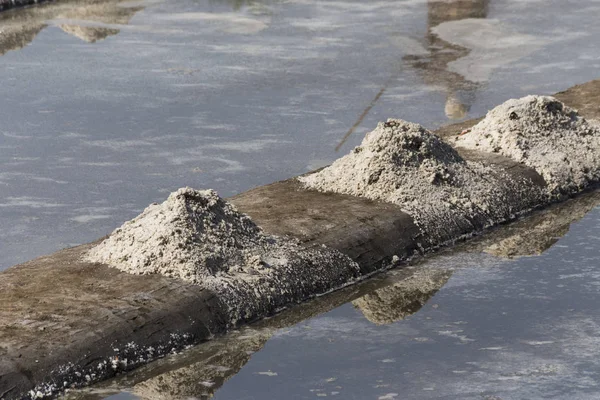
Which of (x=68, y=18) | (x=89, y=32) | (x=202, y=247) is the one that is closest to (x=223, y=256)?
(x=202, y=247)

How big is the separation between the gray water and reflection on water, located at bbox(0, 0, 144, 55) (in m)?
0.05

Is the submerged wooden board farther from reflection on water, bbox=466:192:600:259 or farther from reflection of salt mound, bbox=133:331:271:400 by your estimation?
reflection on water, bbox=466:192:600:259

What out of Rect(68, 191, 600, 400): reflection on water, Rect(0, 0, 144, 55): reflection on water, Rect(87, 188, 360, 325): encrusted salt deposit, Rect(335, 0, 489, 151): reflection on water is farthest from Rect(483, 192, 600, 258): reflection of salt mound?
Rect(0, 0, 144, 55): reflection on water

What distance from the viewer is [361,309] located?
6199 millimetres

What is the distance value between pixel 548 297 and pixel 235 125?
13.4 feet

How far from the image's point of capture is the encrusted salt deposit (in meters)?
6.00

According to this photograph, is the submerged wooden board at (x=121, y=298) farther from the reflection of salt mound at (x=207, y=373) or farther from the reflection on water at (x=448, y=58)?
the reflection on water at (x=448, y=58)

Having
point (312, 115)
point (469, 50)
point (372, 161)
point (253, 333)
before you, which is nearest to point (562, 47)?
point (469, 50)

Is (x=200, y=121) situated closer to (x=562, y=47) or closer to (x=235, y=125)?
(x=235, y=125)

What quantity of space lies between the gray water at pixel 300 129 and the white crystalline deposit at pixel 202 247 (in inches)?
12.3

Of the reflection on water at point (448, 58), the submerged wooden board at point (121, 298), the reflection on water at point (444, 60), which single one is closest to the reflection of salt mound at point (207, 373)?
the submerged wooden board at point (121, 298)

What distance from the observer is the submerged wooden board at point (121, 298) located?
522 cm

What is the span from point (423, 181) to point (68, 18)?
8.20 m

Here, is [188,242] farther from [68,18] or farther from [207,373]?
[68,18]
